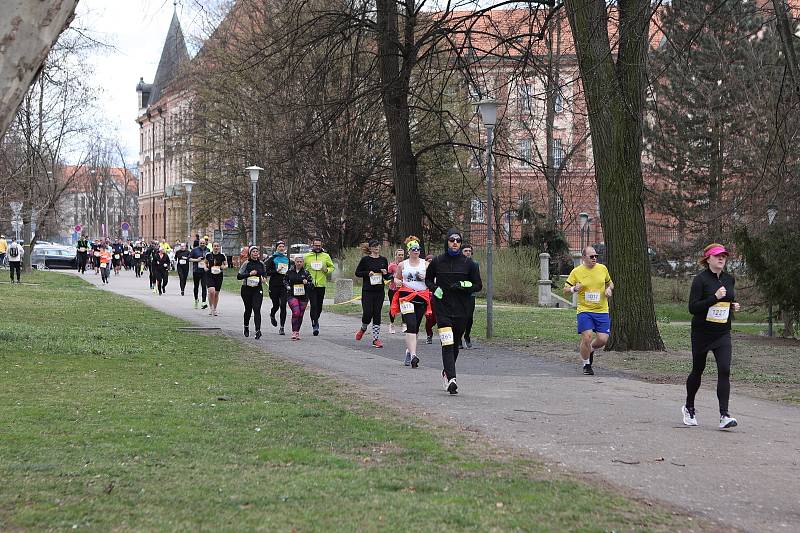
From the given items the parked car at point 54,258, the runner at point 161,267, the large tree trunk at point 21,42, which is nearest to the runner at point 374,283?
the large tree trunk at point 21,42

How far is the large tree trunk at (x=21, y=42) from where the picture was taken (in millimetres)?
5207

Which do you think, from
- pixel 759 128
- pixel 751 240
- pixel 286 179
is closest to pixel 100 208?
pixel 286 179

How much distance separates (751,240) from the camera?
23.7 metres

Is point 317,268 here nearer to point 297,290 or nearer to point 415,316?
point 297,290

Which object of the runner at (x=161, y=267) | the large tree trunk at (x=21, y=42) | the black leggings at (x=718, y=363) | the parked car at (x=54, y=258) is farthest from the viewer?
the parked car at (x=54, y=258)

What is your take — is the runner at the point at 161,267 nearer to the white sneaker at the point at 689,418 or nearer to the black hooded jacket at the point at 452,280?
the black hooded jacket at the point at 452,280

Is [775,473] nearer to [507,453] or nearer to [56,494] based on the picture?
[507,453]

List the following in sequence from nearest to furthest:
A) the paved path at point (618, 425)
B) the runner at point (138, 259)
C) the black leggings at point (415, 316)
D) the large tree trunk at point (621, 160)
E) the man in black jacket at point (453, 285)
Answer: the paved path at point (618, 425)
the man in black jacket at point (453, 285)
the black leggings at point (415, 316)
the large tree trunk at point (621, 160)
the runner at point (138, 259)

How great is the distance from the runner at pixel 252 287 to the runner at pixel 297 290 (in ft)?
2.17

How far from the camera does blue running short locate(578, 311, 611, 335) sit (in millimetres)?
15219

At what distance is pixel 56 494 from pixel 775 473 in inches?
Answer: 201

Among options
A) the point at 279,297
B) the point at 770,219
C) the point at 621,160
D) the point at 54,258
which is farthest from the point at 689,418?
the point at 54,258

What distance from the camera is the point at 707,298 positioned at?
34.6 ft

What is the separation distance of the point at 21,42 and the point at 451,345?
8139mm
